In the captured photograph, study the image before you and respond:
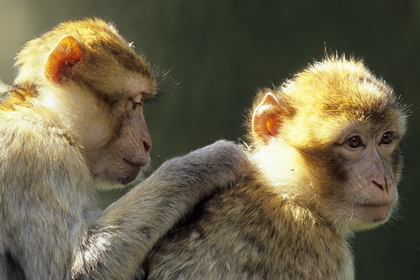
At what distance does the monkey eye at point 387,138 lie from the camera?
152 inches

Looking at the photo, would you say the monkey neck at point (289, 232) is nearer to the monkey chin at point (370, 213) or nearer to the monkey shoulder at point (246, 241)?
the monkey shoulder at point (246, 241)

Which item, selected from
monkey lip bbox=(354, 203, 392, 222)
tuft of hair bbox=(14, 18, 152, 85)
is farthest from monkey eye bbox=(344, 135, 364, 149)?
tuft of hair bbox=(14, 18, 152, 85)

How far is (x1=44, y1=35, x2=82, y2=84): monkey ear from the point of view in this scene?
174 inches

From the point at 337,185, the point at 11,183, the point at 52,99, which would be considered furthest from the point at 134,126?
the point at 337,185

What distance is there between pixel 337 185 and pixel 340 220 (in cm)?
18

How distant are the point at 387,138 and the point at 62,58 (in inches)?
75.8

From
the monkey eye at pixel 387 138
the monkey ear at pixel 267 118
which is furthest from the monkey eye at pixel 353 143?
the monkey ear at pixel 267 118

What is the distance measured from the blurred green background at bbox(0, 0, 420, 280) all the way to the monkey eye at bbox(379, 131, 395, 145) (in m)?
2.50

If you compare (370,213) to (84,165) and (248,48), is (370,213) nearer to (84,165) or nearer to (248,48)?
(84,165)

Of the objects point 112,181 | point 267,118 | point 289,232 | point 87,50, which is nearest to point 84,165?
point 112,181

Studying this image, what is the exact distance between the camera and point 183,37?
677 centimetres

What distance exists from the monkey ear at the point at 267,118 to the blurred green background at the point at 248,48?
2.33 m

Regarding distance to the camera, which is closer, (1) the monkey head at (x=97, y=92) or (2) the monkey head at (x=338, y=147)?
(2) the monkey head at (x=338, y=147)

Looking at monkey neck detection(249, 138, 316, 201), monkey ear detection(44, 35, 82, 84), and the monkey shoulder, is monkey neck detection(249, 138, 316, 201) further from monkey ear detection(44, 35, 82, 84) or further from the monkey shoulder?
monkey ear detection(44, 35, 82, 84)
